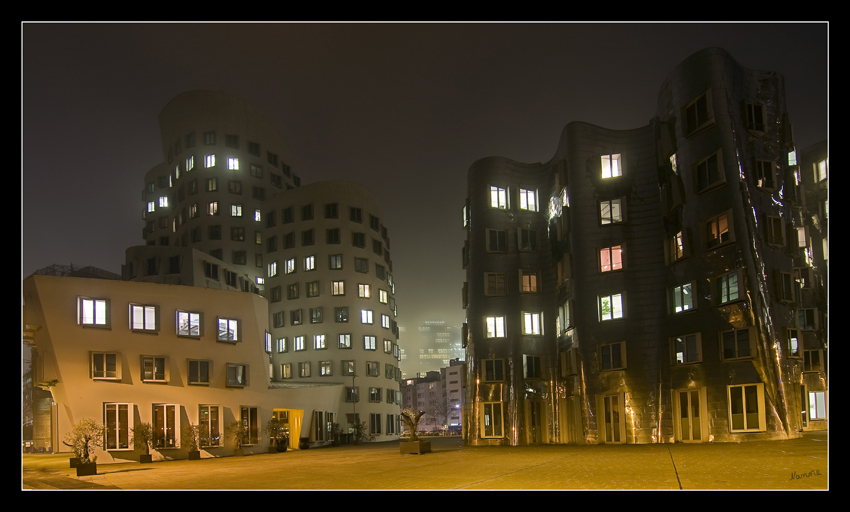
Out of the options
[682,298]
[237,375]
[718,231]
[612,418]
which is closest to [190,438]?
[237,375]

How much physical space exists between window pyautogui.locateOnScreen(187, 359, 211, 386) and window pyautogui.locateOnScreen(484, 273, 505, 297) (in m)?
15.9

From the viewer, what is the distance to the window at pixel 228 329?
38438 mm

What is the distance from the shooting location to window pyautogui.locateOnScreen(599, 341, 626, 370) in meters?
36.0

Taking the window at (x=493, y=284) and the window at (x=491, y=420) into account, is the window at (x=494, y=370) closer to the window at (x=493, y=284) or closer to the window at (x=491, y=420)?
the window at (x=491, y=420)

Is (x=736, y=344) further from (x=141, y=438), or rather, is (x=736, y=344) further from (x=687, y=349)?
(x=141, y=438)

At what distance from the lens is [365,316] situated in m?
73.4

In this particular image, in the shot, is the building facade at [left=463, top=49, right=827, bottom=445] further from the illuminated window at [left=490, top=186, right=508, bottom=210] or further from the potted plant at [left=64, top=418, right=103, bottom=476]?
the potted plant at [left=64, top=418, right=103, bottom=476]

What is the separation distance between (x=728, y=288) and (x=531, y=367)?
41.6 feet

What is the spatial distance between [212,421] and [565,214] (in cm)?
2110

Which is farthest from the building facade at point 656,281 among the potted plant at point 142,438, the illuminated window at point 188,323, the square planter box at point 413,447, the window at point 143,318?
the window at point 143,318

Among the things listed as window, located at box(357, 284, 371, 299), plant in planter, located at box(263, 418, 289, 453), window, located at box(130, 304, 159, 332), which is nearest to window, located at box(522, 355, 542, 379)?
plant in planter, located at box(263, 418, 289, 453)

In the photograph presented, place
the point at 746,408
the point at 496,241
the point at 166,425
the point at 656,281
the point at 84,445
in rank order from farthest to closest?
the point at 496,241, the point at 656,281, the point at 166,425, the point at 746,408, the point at 84,445
